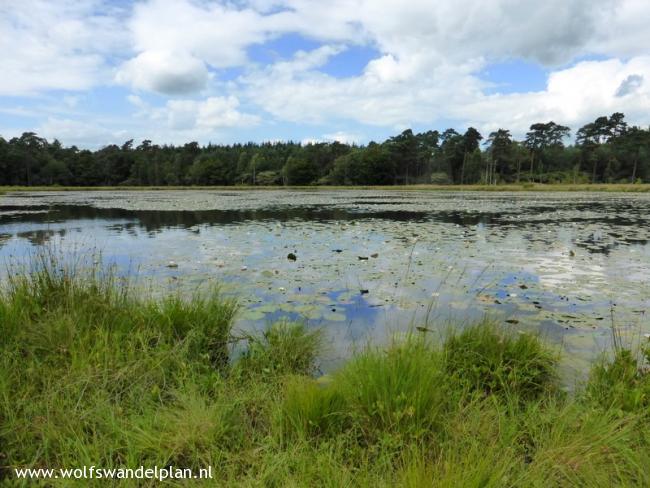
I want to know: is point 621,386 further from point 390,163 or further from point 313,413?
point 390,163

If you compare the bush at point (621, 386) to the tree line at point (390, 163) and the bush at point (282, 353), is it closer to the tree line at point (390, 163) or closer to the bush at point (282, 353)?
the bush at point (282, 353)

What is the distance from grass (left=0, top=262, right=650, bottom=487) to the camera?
2.30 m

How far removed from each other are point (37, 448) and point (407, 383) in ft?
8.19

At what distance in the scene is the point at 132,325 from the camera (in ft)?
13.7

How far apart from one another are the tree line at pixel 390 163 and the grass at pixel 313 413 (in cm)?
8644

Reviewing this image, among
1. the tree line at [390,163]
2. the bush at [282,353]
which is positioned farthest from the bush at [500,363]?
the tree line at [390,163]

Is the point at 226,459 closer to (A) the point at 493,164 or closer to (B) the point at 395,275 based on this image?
(B) the point at 395,275

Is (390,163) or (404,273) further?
(390,163)

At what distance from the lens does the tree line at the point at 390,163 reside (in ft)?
271

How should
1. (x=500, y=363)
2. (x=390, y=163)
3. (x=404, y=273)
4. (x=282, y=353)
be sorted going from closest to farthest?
(x=500, y=363) < (x=282, y=353) < (x=404, y=273) < (x=390, y=163)

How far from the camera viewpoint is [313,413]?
2.79 m

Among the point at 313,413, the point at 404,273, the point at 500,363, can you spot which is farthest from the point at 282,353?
the point at 404,273

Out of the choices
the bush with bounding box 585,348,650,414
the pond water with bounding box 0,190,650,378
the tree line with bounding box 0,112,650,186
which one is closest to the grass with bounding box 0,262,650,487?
the bush with bounding box 585,348,650,414

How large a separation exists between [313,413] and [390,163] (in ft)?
332
